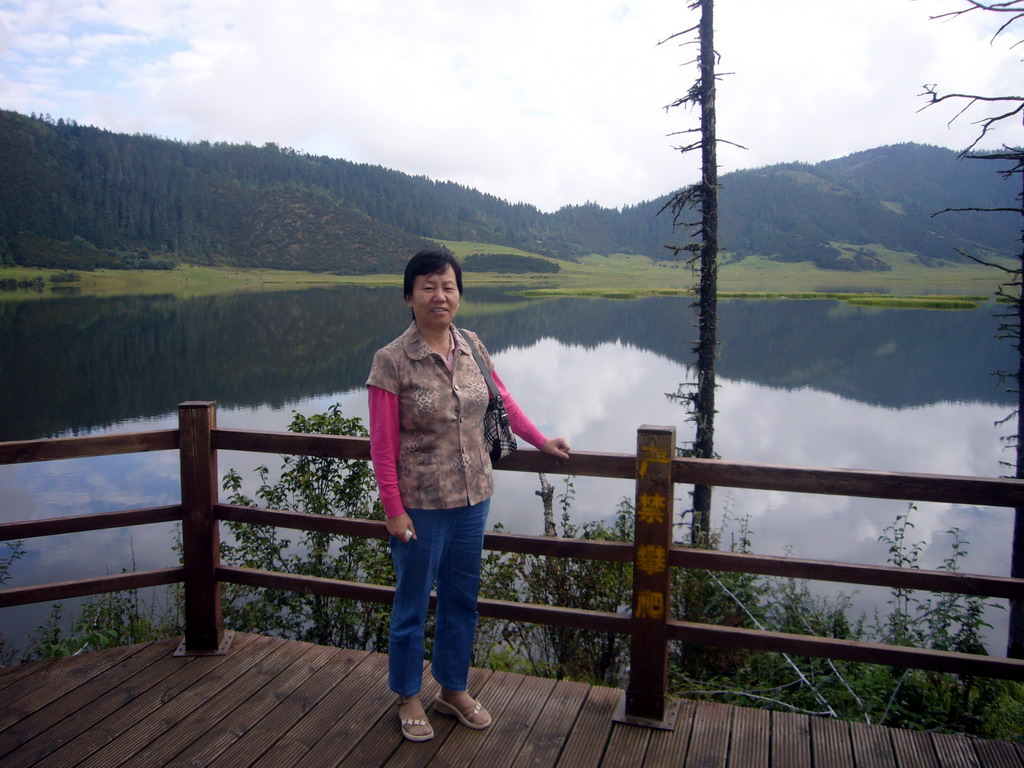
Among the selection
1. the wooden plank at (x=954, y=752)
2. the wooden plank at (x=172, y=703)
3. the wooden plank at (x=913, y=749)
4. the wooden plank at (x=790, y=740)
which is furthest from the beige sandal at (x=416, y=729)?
the wooden plank at (x=954, y=752)

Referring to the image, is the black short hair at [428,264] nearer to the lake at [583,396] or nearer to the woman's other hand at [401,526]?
the woman's other hand at [401,526]

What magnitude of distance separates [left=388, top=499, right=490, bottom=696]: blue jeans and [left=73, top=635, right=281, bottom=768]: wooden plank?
88 centimetres

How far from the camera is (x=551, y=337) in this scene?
4750 cm

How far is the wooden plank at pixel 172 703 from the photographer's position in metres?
2.70

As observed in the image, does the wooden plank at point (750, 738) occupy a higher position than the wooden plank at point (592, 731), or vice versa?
the wooden plank at point (750, 738)

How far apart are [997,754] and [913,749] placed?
0.95 feet

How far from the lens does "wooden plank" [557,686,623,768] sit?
2696 mm

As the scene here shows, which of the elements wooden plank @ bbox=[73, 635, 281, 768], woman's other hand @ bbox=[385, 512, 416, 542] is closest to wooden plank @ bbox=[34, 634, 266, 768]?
wooden plank @ bbox=[73, 635, 281, 768]

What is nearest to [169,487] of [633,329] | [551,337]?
[551,337]

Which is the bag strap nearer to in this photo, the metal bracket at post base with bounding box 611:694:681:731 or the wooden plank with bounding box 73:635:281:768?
the metal bracket at post base with bounding box 611:694:681:731

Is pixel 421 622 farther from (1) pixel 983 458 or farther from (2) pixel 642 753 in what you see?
(1) pixel 983 458

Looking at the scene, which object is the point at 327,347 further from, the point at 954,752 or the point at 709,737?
the point at 954,752

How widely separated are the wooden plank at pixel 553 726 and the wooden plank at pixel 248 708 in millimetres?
982

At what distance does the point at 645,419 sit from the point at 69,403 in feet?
66.4
